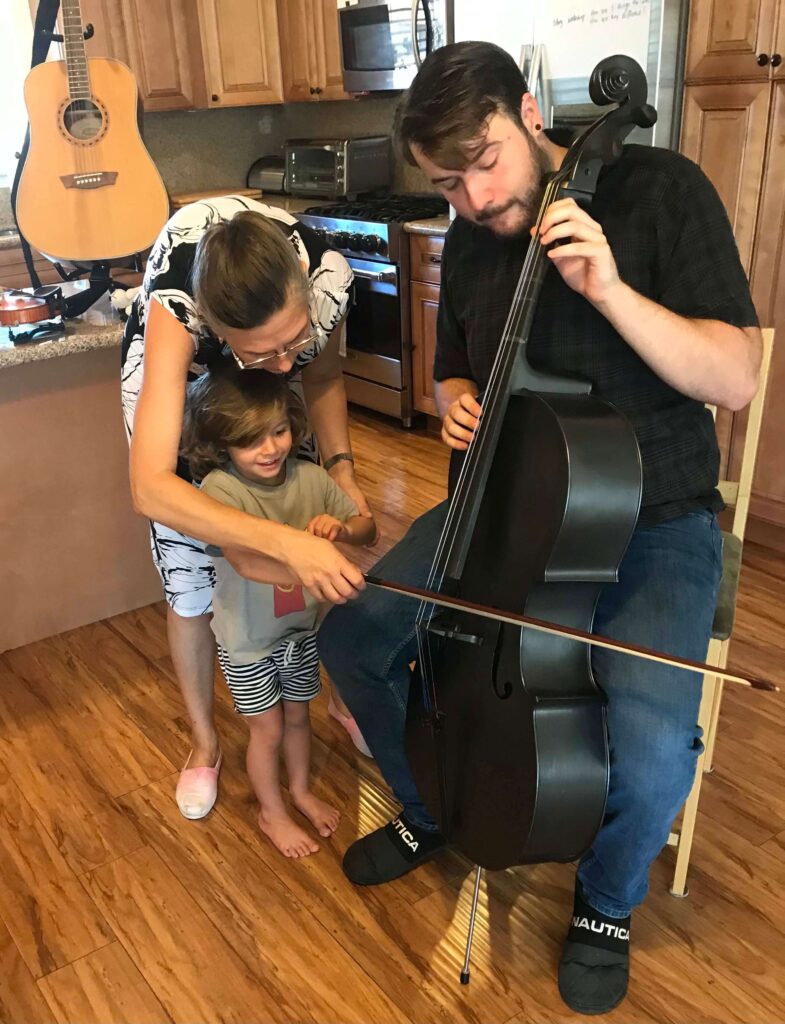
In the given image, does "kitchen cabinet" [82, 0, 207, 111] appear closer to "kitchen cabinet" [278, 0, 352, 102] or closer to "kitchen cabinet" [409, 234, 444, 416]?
"kitchen cabinet" [278, 0, 352, 102]

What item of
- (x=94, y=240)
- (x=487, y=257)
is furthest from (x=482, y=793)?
(x=94, y=240)

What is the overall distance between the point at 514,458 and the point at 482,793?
446mm

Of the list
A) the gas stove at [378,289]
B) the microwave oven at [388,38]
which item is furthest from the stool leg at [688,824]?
the microwave oven at [388,38]

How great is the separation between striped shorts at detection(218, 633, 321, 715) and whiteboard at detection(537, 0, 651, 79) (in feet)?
5.73

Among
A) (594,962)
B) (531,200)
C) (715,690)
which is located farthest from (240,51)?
(594,962)

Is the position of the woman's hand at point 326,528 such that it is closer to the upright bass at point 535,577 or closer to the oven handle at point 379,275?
the upright bass at point 535,577

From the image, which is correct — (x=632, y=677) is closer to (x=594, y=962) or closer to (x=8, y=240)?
(x=594, y=962)

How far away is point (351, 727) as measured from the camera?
1.88 metres

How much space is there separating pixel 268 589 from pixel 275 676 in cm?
17

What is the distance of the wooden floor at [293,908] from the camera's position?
1.31 metres

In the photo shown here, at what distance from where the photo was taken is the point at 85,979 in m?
1.36

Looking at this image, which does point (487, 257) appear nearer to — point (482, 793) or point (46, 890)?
point (482, 793)

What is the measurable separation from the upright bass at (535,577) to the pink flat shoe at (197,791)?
0.60 meters

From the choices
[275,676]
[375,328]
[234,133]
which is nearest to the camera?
[275,676]
